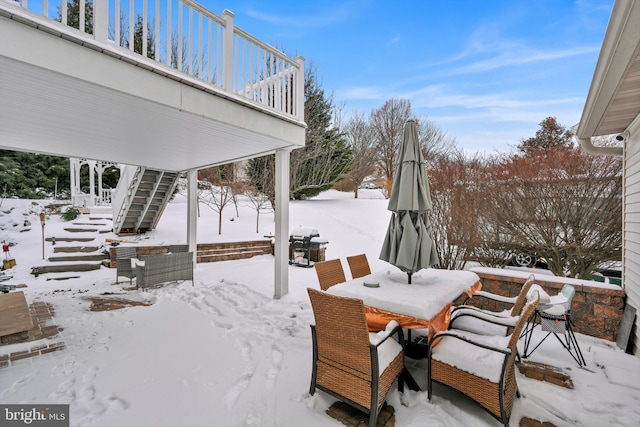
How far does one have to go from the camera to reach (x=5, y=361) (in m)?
3.14

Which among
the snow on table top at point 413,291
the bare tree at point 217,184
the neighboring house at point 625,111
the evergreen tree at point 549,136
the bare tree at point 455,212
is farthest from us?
the evergreen tree at point 549,136

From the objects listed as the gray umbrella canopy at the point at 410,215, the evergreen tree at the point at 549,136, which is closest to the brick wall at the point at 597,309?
the gray umbrella canopy at the point at 410,215

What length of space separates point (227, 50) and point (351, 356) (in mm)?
3911

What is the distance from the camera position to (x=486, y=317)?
276cm

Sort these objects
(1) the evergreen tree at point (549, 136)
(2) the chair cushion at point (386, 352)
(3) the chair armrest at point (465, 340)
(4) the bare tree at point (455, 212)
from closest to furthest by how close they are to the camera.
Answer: (3) the chair armrest at point (465, 340), (2) the chair cushion at point (386, 352), (4) the bare tree at point (455, 212), (1) the evergreen tree at point (549, 136)

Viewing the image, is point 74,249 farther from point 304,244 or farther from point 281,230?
point 281,230

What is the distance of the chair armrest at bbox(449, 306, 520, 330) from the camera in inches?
105

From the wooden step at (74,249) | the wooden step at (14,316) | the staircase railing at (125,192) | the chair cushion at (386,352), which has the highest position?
the staircase railing at (125,192)

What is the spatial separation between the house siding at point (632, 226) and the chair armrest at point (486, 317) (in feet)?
6.01

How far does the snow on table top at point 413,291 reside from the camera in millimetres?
2578

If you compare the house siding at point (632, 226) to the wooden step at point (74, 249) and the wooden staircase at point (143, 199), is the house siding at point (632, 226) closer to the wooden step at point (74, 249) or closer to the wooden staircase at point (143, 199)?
the wooden staircase at point (143, 199)

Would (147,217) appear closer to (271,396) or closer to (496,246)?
(271,396)

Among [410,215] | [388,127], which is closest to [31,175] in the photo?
[410,215]

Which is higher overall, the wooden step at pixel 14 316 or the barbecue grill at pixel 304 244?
the barbecue grill at pixel 304 244
